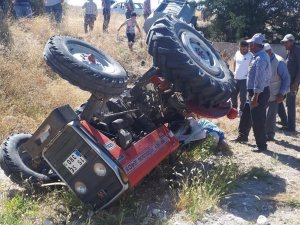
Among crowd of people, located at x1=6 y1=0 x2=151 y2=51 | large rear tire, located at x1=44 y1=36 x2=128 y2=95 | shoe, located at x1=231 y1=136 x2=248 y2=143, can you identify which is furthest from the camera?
crowd of people, located at x1=6 y1=0 x2=151 y2=51

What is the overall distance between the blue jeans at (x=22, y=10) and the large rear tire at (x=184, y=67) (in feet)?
27.2

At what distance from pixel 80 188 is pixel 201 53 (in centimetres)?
218

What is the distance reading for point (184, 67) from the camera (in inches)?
172

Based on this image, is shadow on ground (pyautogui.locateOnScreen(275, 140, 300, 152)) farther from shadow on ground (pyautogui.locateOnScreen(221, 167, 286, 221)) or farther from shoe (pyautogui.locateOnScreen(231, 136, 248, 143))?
shadow on ground (pyautogui.locateOnScreen(221, 167, 286, 221))

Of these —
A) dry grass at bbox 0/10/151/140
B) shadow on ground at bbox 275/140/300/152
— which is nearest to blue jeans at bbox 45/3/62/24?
dry grass at bbox 0/10/151/140

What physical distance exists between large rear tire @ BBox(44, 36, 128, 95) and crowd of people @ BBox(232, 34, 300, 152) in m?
2.71

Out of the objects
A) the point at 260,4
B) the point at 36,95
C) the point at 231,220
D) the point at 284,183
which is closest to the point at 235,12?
the point at 260,4

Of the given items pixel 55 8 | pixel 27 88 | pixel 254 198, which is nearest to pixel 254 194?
pixel 254 198

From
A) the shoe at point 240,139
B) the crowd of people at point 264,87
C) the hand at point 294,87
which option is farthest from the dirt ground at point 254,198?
the hand at point 294,87

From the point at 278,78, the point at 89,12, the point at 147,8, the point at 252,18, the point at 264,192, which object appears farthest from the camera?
the point at 147,8

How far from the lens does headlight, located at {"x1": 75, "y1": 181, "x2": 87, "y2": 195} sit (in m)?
3.83

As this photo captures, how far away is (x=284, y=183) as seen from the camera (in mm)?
5293

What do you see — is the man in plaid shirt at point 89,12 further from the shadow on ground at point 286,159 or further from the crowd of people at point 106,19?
the shadow on ground at point 286,159

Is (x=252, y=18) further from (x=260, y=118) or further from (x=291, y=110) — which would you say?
(x=260, y=118)
